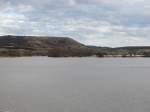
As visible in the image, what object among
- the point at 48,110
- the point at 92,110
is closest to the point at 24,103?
the point at 48,110

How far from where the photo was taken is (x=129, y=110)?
21.7 metres

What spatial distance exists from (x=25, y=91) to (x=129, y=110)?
39.3 ft

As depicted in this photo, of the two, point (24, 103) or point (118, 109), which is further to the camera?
point (24, 103)

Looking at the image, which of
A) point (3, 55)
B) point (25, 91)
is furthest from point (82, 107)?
point (3, 55)

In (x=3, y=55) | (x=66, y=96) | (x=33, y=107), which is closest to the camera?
(x=33, y=107)

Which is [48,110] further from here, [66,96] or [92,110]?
[66,96]

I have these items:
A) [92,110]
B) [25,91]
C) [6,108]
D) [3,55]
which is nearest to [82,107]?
[92,110]

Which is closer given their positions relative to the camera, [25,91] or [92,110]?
[92,110]

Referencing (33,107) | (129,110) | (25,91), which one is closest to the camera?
(129,110)

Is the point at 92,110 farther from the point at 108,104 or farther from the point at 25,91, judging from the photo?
the point at 25,91

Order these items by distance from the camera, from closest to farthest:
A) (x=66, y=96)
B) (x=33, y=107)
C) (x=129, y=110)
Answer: (x=129, y=110) → (x=33, y=107) → (x=66, y=96)

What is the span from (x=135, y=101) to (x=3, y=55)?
179 meters

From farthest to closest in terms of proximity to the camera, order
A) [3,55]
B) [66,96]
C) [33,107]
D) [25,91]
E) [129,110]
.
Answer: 1. [3,55]
2. [25,91]
3. [66,96]
4. [33,107]
5. [129,110]

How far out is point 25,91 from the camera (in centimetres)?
3097
